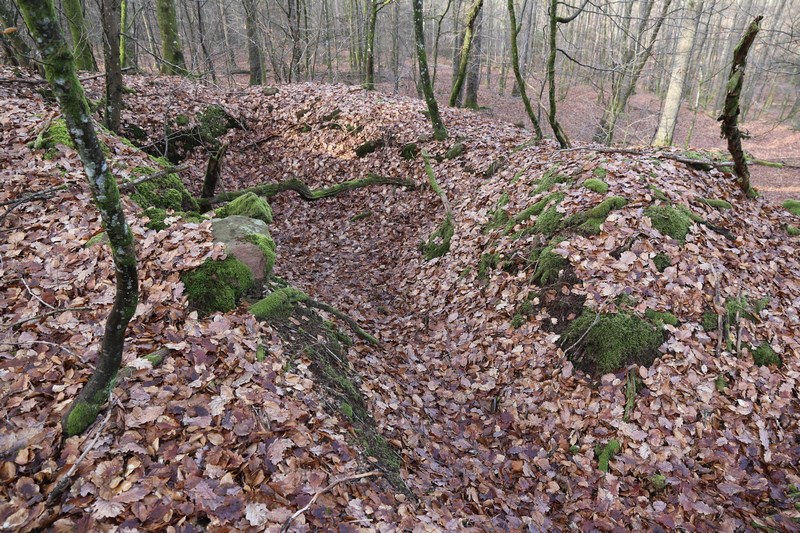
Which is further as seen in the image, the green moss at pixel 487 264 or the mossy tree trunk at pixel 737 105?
the green moss at pixel 487 264

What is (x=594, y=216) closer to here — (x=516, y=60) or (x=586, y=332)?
(x=586, y=332)

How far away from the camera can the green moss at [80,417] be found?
2.79m

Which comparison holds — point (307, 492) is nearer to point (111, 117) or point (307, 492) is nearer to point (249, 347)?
point (249, 347)

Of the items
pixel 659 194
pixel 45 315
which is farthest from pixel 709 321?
pixel 45 315

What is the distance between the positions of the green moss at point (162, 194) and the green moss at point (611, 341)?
5935 millimetres

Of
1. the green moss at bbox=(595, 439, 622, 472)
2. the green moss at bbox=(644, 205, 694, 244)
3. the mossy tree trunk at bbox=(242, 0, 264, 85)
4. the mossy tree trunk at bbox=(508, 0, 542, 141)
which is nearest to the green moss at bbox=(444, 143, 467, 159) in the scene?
the mossy tree trunk at bbox=(508, 0, 542, 141)

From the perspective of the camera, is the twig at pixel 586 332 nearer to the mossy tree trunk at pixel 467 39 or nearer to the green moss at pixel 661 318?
the green moss at pixel 661 318

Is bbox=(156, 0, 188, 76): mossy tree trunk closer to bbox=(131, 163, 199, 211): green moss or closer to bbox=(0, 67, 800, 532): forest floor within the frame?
bbox=(0, 67, 800, 532): forest floor

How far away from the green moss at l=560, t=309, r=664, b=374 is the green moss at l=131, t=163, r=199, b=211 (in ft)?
19.5

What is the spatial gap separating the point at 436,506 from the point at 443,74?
105 ft

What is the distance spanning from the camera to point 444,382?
5465 mm

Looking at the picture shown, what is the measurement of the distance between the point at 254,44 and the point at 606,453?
17.8 metres

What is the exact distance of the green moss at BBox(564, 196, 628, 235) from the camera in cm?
578

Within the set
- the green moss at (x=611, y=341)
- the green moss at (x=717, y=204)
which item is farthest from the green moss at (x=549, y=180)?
the green moss at (x=611, y=341)
